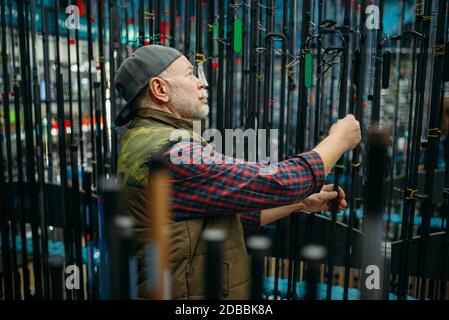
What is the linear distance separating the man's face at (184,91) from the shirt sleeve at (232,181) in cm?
26

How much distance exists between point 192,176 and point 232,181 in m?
0.11

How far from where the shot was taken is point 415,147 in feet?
5.16

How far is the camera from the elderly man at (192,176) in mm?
1133

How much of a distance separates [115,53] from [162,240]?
1.71 meters

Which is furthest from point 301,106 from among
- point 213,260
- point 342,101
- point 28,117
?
point 28,117

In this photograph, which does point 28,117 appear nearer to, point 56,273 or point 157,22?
point 157,22

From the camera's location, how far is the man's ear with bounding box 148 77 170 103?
1.39 metres

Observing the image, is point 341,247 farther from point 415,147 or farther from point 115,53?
point 115,53

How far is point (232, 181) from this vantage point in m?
1.14

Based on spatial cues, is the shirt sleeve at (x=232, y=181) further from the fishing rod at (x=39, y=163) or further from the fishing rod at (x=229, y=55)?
the fishing rod at (x=39, y=163)

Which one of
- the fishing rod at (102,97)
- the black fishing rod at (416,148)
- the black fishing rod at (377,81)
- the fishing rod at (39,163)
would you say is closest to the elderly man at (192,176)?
the black fishing rod at (377,81)

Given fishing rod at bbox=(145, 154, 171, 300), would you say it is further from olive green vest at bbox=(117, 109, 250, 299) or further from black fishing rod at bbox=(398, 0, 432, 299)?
black fishing rod at bbox=(398, 0, 432, 299)
